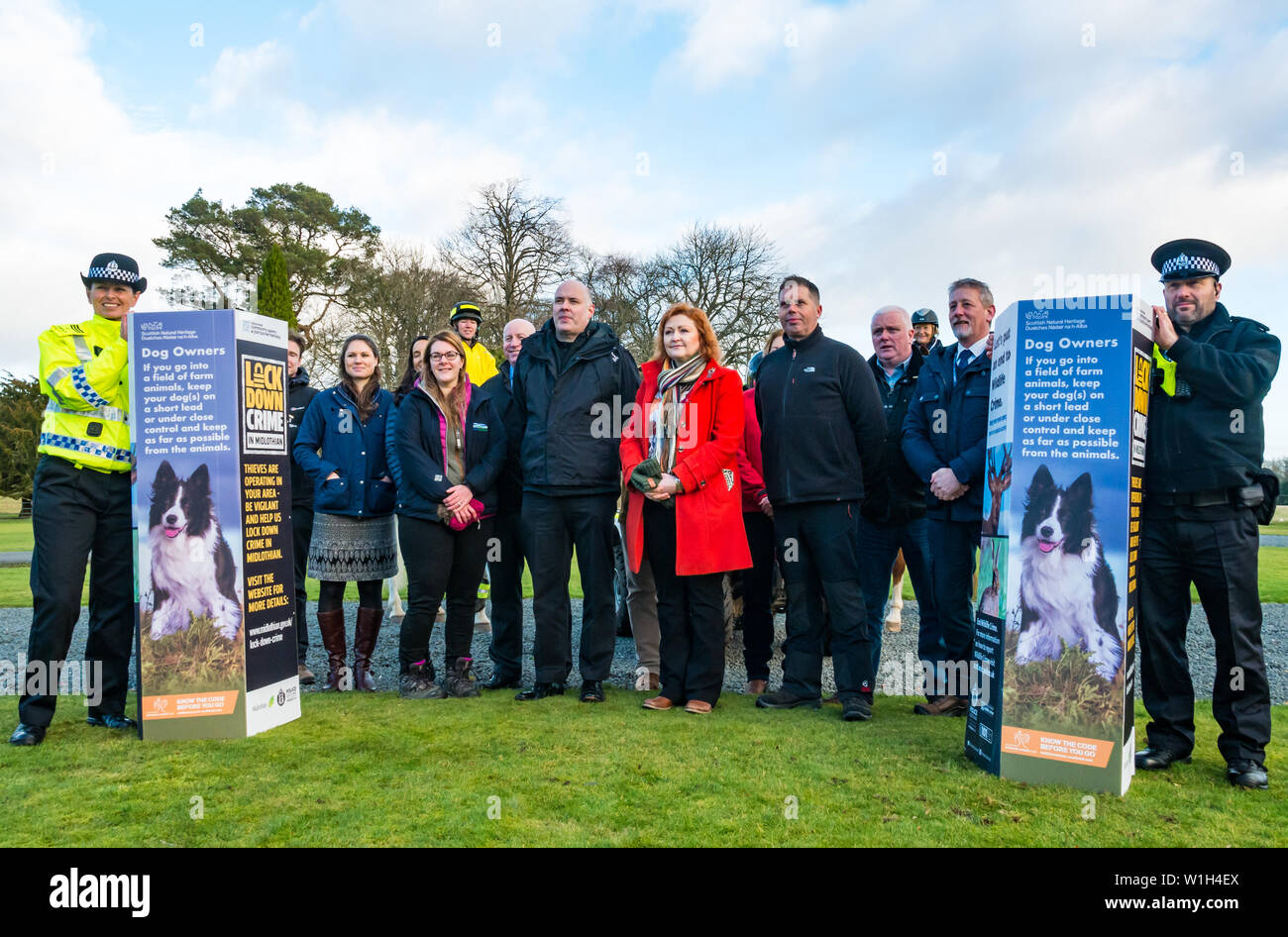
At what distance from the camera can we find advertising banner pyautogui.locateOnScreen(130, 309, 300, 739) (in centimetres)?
457

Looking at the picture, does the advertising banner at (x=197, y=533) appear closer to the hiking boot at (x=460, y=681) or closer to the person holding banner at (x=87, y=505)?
the person holding banner at (x=87, y=505)

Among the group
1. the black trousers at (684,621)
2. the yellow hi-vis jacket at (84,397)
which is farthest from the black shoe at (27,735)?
the black trousers at (684,621)

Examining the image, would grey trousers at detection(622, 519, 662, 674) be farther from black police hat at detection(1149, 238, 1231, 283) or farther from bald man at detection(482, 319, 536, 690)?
black police hat at detection(1149, 238, 1231, 283)

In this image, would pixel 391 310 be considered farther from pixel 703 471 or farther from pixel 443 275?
pixel 703 471

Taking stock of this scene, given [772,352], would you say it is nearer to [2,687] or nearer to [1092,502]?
[1092,502]

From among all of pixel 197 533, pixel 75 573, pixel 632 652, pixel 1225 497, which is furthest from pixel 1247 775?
pixel 75 573

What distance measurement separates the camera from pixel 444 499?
5.36 m

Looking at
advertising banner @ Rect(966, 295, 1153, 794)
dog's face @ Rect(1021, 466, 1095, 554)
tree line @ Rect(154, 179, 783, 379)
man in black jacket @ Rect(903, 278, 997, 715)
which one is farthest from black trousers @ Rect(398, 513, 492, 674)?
tree line @ Rect(154, 179, 783, 379)

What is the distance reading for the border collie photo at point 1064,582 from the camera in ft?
12.4

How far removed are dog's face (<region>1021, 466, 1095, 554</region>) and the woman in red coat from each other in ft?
5.61

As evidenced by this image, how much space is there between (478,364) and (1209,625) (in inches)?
208

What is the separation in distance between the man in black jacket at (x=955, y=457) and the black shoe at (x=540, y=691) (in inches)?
87.5

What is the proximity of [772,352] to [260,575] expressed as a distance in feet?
11.0
